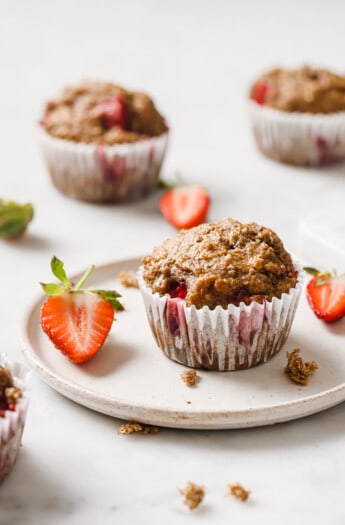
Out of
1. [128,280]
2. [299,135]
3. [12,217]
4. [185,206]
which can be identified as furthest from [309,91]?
[128,280]

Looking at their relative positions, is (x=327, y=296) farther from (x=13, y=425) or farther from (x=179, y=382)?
(x=13, y=425)

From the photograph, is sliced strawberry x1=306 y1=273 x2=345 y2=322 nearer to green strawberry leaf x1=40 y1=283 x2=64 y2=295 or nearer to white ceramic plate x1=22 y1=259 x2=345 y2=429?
white ceramic plate x1=22 y1=259 x2=345 y2=429

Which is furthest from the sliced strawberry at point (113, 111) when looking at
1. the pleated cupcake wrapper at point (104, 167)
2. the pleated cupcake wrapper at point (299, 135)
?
the pleated cupcake wrapper at point (299, 135)

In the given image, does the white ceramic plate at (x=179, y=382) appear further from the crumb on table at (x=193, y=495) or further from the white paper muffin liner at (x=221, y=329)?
the crumb on table at (x=193, y=495)

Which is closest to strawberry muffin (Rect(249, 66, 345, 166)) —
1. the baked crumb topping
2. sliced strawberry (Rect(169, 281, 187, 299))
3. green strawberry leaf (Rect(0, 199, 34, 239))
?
green strawberry leaf (Rect(0, 199, 34, 239))

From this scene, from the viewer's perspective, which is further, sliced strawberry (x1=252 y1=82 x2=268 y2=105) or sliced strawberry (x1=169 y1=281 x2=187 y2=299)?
sliced strawberry (x1=252 y1=82 x2=268 y2=105)

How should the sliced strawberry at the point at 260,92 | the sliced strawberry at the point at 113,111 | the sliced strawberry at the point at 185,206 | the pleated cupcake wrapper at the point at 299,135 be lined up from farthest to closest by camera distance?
the sliced strawberry at the point at 260,92, the pleated cupcake wrapper at the point at 299,135, the sliced strawberry at the point at 113,111, the sliced strawberry at the point at 185,206

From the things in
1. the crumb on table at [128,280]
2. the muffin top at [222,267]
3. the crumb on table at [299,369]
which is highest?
the muffin top at [222,267]

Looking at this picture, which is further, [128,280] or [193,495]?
[128,280]
